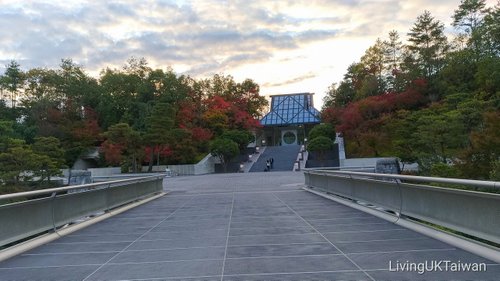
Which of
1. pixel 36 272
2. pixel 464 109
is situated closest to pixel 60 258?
pixel 36 272

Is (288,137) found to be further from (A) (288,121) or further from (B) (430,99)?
(B) (430,99)

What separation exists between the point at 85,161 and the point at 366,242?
62685 millimetres

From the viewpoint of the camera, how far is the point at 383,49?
71.9m

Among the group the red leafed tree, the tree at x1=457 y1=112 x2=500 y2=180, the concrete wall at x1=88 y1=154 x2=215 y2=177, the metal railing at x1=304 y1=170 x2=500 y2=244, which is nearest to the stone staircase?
the concrete wall at x1=88 y1=154 x2=215 y2=177

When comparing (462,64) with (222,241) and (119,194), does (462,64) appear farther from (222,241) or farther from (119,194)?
(222,241)

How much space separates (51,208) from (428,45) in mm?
61170

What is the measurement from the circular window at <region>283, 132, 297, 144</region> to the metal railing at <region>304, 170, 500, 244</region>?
7285 cm

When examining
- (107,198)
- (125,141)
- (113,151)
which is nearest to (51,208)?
(107,198)

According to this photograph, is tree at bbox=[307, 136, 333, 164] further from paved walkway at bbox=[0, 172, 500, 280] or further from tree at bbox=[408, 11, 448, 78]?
paved walkway at bbox=[0, 172, 500, 280]

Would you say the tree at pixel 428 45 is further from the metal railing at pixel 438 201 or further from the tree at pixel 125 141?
the metal railing at pixel 438 201

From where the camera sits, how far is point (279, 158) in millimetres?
A: 65062

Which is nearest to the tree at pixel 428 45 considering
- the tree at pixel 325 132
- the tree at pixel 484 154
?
the tree at pixel 325 132

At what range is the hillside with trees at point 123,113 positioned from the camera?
55688 mm

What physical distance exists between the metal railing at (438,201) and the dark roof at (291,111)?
69457 mm
